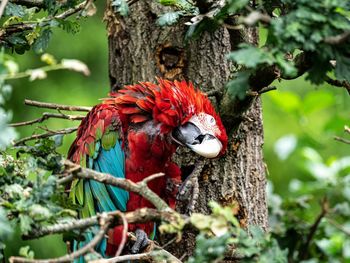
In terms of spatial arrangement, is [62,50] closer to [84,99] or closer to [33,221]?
[84,99]

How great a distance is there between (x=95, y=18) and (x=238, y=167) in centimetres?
370

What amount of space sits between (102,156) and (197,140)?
18.5 inches

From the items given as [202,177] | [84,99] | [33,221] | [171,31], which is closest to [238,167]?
[202,177]

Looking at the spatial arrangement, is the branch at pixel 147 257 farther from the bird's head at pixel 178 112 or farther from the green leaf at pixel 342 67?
the green leaf at pixel 342 67

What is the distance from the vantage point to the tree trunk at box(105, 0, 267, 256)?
3.19 meters

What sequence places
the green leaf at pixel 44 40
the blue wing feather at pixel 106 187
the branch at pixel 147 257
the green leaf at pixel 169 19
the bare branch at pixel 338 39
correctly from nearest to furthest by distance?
1. the bare branch at pixel 338 39
2. the branch at pixel 147 257
3. the green leaf at pixel 44 40
4. the green leaf at pixel 169 19
5. the blue wing feather at pixel 106 187

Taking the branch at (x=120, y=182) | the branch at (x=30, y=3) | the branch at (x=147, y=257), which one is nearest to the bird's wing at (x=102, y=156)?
the branch at (x=147, y=257)

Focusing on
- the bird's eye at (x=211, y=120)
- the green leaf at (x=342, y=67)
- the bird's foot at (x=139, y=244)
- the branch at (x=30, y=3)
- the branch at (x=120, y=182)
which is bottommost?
the bird's foot at (x=139, y=244)

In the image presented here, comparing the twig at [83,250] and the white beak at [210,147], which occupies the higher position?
the white beak at [210,147]

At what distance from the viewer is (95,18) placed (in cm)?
657

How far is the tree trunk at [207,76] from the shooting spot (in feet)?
10.5

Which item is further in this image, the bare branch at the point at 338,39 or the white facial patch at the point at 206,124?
the white facial patch at the point at 206,124

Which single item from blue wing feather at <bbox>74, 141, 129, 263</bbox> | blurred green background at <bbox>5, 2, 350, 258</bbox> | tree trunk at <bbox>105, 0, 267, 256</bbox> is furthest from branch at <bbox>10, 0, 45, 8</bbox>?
blurred green background at <bbox>5, 2, 350, 258</bbox>

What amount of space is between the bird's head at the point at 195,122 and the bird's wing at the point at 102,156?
27 centimetres
